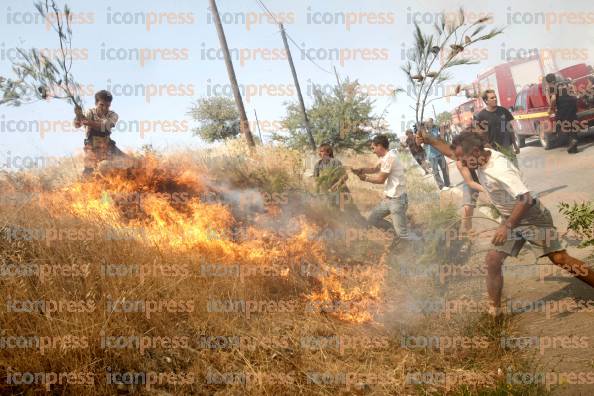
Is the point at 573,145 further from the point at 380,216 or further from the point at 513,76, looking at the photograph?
the point at 513,76

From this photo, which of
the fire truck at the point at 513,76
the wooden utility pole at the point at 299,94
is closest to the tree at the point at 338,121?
the wooden utility pole at the point at 299,94

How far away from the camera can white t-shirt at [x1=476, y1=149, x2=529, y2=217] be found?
12.8 feet

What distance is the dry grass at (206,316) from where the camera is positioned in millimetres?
3279

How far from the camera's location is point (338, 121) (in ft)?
63.7

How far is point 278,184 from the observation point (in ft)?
26.4

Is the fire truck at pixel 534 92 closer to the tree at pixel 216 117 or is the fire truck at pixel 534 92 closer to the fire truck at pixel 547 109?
the fire truck at pixel 547 109

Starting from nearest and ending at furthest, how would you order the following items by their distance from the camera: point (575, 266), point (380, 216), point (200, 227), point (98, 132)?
point (575, 266)
point (200, 227)
point (98, 132)
point (380, 216)

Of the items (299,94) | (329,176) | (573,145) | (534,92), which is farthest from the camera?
(299,94)

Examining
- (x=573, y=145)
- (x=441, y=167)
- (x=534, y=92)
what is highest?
(x=534, y=92)

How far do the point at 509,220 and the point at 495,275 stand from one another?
0.60 meters

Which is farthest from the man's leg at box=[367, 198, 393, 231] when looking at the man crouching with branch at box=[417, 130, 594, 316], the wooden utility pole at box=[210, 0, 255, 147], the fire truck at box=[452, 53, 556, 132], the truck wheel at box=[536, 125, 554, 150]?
the fire truck at box=[452, 53, 556, 132]

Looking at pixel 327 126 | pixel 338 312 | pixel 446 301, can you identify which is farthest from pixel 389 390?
pixel 327 126

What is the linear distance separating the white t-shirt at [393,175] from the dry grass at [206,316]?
1.10 metres

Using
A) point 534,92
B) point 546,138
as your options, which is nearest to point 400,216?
point 546,138
